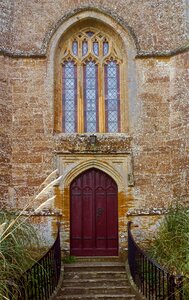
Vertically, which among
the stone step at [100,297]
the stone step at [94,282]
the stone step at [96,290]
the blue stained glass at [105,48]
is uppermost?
the blue stained glass at [105,48]

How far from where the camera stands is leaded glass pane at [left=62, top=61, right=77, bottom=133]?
50.5 feet

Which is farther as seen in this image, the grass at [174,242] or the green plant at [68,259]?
the green plant at [68,259]

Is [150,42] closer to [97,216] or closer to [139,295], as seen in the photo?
[97,216]

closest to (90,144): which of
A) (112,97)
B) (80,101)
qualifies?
(80,101)

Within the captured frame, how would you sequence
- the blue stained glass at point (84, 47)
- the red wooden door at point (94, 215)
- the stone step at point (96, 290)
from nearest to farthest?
1. the stone step at point (96, 290)
2. the red wooden door at point (94, 215)
3. the blue stained glass at point (84, 47)

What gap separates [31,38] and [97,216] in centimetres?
527

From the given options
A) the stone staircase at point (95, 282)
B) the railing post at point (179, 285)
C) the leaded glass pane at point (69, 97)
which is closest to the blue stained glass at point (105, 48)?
the leaded glass pane at point (69, 97)

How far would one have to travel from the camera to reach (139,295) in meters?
11.4

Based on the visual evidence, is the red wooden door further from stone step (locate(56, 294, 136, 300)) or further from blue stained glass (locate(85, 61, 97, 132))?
stone step (locate(56, 294, 136, 300))

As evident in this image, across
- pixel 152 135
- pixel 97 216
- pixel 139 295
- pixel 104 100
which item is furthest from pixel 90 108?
pixel 139 295

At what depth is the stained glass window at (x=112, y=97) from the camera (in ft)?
50.7

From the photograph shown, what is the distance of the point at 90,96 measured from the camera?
1562cm

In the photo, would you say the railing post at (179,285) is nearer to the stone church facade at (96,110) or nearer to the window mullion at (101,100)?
the stone church facade at (96,110)

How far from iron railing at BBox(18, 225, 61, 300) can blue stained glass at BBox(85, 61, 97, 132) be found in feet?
14.2
